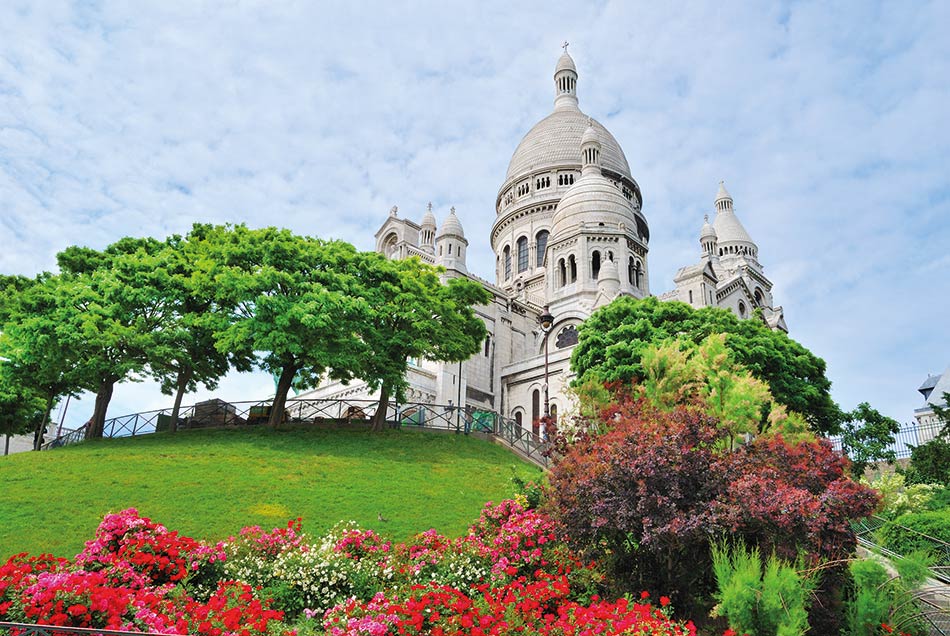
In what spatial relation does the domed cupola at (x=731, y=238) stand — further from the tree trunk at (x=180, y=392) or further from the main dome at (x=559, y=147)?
the tree trunk at (x=180, y=392)

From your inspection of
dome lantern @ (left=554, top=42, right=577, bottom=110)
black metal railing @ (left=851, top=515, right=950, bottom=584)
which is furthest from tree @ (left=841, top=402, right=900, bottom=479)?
dome lantern @ (left=554, top=42, right=577, bottom=110)

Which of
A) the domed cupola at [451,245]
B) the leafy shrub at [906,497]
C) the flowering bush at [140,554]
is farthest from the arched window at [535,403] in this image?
the flowering bush at [140,554]

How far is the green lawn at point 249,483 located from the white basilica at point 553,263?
51.6 feet

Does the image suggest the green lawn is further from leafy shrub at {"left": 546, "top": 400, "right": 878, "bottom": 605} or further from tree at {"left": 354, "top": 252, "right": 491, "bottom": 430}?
leafy shrub at {"left": 546, "top": 400, "right": 878, "bottom": 605}

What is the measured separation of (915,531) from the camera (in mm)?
18359

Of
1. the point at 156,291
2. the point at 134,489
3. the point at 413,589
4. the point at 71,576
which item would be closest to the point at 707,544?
the point at 413,589

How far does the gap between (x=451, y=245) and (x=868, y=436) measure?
96.3 feet

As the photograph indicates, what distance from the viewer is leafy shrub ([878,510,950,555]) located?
59.7 ft

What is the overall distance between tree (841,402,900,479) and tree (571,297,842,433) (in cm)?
99

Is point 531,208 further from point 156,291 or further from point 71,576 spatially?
point 71,576

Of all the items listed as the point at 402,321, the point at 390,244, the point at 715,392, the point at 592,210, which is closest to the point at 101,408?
the point at 402,321

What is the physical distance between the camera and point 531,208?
7019 cm

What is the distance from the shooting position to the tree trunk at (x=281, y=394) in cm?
2889

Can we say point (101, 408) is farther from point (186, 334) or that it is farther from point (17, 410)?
point (17, 410)
